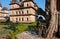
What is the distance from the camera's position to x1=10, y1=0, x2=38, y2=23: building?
186 ft

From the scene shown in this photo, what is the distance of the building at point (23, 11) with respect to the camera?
56.6 metres

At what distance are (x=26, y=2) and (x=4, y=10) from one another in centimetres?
2463

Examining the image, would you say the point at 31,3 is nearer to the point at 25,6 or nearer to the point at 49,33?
the point at 25,6

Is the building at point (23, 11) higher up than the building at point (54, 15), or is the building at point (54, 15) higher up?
the building at point (54, 15)

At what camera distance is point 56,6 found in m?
13.9

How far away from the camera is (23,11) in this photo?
191ft

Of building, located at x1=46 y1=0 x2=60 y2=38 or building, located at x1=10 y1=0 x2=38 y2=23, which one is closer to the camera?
building, located at x1=46 y1=0 x2=60 y2=38

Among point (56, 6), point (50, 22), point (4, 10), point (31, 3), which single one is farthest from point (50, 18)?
point (4, 10)

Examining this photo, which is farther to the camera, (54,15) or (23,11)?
(23,11)

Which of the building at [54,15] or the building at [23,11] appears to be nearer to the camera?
the building at [54,15]

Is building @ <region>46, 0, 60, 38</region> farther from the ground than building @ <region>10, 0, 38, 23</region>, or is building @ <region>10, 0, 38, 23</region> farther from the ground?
building @ <region>46, 0, 60, 38</region>

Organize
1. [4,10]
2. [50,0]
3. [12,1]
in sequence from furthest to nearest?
1. [4,10]
2. [12,1]
3. [50,0]

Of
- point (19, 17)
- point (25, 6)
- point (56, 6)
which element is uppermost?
point (56, 6)

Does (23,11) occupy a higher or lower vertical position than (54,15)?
lower
